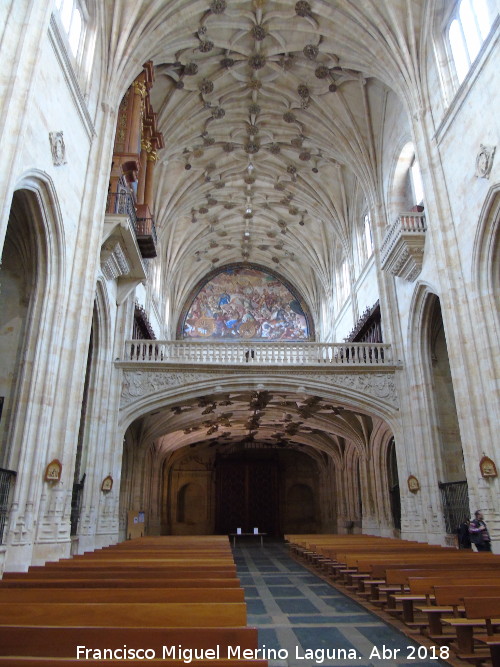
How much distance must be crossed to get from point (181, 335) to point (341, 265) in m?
9.91

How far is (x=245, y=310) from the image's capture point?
1192 inches

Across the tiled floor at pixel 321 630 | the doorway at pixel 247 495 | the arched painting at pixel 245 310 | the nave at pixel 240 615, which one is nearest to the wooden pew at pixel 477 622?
the nave at pixel 240 615

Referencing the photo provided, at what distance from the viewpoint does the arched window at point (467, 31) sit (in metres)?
11.5

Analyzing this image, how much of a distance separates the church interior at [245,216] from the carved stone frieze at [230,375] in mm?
65

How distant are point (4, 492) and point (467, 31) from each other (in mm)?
13825

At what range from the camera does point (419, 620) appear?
5973 millimetres

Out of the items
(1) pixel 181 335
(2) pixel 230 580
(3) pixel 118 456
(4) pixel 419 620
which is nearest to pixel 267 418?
(3) pixel 118 456

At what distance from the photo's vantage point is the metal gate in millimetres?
12344

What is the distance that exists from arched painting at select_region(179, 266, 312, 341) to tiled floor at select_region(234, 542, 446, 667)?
21213mm

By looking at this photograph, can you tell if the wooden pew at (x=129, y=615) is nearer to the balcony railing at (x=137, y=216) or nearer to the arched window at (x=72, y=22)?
the balcony railing at (x=137, y=216)

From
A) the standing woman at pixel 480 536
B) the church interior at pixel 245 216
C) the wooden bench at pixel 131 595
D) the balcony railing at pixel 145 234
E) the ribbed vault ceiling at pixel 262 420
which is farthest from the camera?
the ribbed vault ceiling at pixel 262 420

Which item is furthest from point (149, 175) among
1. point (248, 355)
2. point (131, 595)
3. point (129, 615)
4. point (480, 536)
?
point (129, 615)

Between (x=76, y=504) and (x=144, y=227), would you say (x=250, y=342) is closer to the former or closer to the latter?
(x=144, y=227)

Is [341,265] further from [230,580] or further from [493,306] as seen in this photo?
[230,580]
